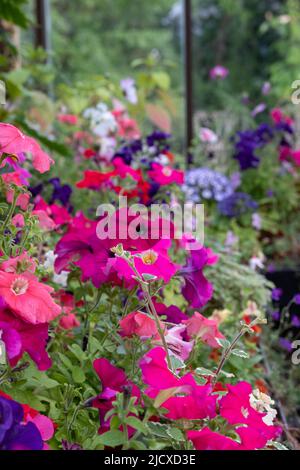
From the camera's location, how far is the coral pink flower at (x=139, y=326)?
75cm

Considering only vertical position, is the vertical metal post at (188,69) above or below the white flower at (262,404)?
above

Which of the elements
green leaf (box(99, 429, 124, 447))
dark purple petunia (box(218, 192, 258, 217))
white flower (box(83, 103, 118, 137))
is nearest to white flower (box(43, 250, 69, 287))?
green leaf (box(99, 429, 124, 447))

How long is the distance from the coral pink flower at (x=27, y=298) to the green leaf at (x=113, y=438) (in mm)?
119

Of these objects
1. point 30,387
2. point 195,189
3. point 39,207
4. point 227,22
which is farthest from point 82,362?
point 227,22

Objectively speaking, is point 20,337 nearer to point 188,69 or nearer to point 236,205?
point 236,205

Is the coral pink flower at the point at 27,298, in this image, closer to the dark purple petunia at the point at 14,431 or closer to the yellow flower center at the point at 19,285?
the yellow flower center at the point at 19,285

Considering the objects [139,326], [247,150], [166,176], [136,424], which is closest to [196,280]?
[139,326]

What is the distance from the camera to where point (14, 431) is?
0.54 m

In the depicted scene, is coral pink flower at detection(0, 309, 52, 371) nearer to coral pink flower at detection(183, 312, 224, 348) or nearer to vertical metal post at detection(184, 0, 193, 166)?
coral pink flower at detection(183, 312, 224, 348)

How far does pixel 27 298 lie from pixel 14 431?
0.16m

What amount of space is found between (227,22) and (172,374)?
7107 mm

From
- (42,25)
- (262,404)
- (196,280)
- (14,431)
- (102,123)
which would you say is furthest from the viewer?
(42,25)

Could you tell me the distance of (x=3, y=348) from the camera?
639mm

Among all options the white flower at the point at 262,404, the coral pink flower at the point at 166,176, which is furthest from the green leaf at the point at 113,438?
the coral pink flower at the point at 166,176
